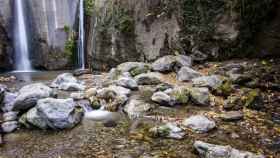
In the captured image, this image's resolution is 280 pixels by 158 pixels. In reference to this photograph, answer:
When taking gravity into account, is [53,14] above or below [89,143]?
above

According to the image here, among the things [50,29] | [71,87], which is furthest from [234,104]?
[50,29]

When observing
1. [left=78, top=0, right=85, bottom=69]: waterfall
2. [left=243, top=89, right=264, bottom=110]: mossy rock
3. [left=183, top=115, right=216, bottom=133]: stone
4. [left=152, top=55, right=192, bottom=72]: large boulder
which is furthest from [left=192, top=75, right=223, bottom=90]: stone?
[left=78, top=0, right=85, bottom=69]: waterfall

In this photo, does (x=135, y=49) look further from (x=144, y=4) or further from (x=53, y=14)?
(x=53, y=14)

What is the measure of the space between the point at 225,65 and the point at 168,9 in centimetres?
266

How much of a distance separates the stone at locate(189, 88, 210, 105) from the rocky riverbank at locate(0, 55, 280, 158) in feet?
0.07

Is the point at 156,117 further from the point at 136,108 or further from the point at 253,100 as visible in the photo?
the point at 253,100

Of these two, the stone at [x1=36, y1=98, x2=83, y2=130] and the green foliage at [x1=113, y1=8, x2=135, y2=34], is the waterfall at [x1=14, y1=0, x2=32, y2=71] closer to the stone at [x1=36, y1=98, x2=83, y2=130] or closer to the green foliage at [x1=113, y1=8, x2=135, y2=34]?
the green foliage at [x1=113, y1=8, x2=135, y2=34]

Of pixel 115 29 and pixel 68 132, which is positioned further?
pixel 115 29

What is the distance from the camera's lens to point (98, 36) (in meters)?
11.8

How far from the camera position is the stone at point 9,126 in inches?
213

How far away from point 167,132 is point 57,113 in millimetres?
2034

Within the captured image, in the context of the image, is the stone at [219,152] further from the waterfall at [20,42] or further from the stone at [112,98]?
the waterfall at [20,42]

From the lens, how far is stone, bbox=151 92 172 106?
21.7 feet

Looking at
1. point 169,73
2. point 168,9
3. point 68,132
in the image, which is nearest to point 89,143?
point 68,132
